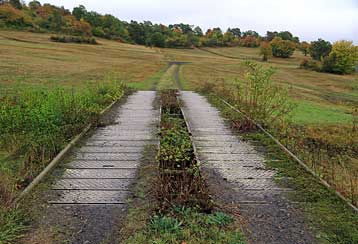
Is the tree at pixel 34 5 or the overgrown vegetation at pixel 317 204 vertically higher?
the tree at pixel 34 5

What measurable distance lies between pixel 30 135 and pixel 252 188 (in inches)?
217

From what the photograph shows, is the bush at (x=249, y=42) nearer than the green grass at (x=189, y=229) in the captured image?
No

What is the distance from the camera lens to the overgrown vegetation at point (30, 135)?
4.68m

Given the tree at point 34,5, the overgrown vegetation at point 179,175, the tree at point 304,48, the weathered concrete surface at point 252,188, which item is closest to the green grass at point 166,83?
the weathered concrete surface at point 252,188

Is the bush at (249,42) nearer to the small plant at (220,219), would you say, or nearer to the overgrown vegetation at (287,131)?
the overgrown vegetation at (287,131)

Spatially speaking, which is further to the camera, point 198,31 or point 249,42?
point 198,31

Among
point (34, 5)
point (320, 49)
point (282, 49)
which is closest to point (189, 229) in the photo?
point (320, 49)

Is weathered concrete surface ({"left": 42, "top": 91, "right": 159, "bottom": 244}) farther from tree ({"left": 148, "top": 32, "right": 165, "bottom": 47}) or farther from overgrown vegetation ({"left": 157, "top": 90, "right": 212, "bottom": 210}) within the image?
tree ({"left": 148, "top": 32, "right": 165, "bottom": 47})

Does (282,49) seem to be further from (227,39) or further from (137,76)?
(137,76)

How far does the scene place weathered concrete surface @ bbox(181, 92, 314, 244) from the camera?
4005 mm

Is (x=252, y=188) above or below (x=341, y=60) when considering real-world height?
below

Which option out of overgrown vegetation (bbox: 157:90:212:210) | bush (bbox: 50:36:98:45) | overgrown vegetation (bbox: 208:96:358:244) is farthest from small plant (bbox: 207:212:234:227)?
bush (bbox: 50:36:98:45)

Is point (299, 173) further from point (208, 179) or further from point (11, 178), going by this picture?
point (11, 178)

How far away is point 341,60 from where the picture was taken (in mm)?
70750
